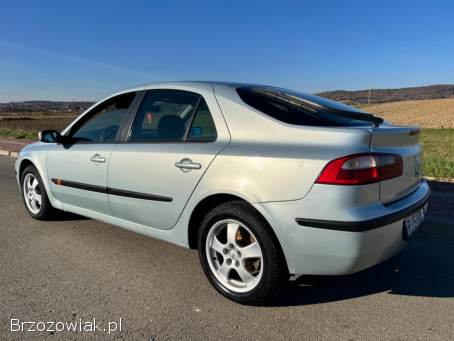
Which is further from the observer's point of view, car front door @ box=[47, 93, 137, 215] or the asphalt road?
car front door @ box=[47, 93, 137, 215]

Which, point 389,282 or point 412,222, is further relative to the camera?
point 389,282

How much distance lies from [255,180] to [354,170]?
0.63 m

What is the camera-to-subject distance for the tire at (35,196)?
4852mm

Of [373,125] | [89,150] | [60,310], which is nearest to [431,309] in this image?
[373,125]

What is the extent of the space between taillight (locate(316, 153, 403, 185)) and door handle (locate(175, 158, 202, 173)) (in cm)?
94

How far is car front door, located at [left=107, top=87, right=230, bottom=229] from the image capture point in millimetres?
3139

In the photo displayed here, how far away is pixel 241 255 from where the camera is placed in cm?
297

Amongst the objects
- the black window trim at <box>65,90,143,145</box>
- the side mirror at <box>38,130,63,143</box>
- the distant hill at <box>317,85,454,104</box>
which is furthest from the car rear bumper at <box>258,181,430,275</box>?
the distant hill at <box>317,85,454,104</box>

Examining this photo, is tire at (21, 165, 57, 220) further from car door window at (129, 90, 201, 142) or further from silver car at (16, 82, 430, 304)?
car door window at (129, 90, 201, 142)

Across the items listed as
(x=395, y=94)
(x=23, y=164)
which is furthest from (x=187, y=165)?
(x=395, y=94)

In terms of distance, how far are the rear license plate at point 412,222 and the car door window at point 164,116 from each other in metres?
1.77

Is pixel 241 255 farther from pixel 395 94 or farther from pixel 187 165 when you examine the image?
A: pixel 395 94

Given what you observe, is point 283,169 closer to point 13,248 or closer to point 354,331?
point 354,331

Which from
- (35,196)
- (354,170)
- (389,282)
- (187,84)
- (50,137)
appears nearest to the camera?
(354,170)
